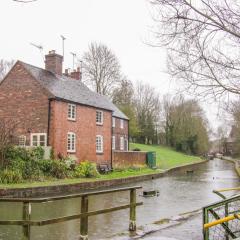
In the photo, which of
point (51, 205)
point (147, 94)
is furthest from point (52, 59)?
point (147, 94)

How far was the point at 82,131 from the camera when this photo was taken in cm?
3412

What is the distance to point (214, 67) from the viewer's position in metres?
10.3

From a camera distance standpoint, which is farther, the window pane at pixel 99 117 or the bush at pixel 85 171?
the window pane at pixel 99 117

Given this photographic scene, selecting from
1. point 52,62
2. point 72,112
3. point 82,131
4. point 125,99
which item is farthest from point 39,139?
point 125,99

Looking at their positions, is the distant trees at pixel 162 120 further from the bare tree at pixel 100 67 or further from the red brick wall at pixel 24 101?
the red brick wall at pixel 24 101

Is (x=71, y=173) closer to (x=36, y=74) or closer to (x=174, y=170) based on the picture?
(x=36, y=74)

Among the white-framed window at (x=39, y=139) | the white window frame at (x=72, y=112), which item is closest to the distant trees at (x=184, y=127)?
the white window frame at (x=72, y=112)

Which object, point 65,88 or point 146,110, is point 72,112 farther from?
point 146,110

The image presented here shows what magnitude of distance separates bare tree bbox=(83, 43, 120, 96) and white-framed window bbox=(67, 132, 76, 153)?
26.1m

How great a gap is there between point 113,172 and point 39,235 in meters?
24.6

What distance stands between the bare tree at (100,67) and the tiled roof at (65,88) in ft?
62.9

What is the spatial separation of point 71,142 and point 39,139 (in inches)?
105

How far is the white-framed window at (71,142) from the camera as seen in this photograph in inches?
1278

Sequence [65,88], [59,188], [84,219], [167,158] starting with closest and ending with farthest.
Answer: [84,219] < [59,188] < [65,88] < [167,158]
